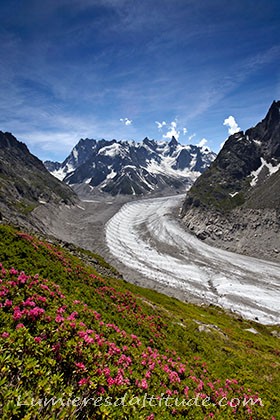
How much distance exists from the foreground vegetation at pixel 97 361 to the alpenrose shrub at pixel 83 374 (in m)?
0.04

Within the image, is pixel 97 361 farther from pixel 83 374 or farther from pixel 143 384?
pixel 143 384

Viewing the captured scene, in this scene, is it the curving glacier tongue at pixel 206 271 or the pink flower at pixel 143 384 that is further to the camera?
the curving glacier tongue at pixel 206 271

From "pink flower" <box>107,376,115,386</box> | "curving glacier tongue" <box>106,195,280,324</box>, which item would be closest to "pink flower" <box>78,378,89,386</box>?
"pink flower" <box>107,376,115,386</box>

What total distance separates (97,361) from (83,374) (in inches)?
46.5

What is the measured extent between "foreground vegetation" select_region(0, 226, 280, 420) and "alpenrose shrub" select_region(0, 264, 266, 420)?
1.5 inches

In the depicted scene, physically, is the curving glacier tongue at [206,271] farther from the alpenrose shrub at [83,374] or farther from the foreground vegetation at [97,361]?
the alpenrose shrub at [83,374]

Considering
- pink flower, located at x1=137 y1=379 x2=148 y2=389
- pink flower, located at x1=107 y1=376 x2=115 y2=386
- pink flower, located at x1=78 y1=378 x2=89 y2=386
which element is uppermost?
pink flower, located at x1=78 y1=378 x2=89 y2=386

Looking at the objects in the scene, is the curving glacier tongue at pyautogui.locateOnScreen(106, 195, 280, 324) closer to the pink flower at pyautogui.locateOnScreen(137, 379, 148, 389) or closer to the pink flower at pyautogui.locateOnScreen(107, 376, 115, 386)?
the pink flower at pyautogui.locateOnScreen(137, 379, 148, 389)

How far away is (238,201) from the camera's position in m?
196

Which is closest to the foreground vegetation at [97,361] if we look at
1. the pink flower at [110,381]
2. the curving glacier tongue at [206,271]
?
the pink flower at [110,381]

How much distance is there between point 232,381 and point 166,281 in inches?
3229

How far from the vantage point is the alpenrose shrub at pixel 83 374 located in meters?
7.18

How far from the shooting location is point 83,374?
29.8ft

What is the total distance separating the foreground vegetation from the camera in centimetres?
755
